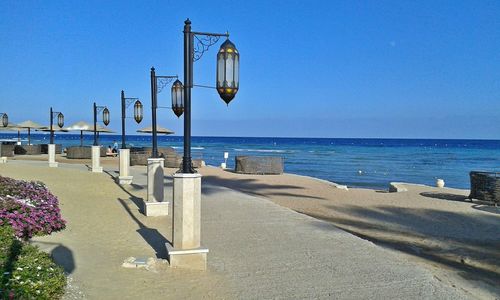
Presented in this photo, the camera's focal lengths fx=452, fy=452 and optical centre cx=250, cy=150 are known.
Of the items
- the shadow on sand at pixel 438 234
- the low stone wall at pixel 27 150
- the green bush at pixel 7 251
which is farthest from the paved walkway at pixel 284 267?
the low stone wall at pixel 27 150

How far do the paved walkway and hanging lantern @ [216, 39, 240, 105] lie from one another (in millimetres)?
2298

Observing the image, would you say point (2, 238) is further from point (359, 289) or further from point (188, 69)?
point (359, 289)

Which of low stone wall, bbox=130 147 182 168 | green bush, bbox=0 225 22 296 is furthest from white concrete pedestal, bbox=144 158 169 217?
low stone wall, bbox=130 147 182 168

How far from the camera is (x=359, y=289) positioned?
5.11m

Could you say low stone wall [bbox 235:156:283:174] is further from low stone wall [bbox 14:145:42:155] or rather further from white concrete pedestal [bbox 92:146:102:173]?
low stone wall [bbox 14:145:42:155]

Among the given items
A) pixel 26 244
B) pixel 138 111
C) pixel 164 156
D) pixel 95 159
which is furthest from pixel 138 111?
pixel 26 244

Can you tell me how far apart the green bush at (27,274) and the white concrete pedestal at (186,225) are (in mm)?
1463

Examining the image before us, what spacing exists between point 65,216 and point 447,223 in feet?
28.2

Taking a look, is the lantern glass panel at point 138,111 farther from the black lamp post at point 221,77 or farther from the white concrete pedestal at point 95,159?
the black lamp post at point 221,77

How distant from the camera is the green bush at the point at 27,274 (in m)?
3.78

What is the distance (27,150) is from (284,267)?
3071 centimetres

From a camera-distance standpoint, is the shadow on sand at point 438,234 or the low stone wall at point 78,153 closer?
the shadow on sand at point 438,234

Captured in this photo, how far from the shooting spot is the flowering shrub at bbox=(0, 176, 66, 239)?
666cm

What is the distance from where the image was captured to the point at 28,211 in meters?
7.34
